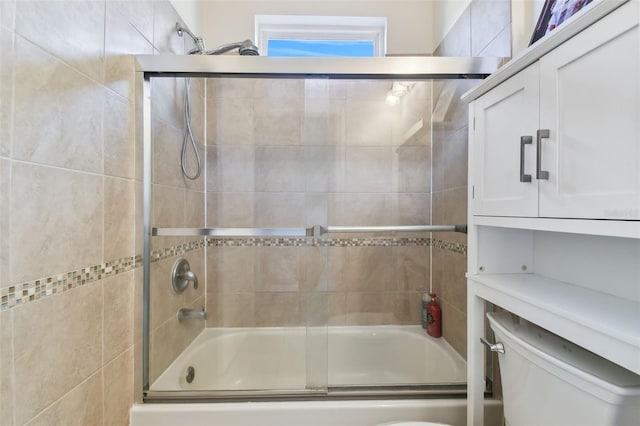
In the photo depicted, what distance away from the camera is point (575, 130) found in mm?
624

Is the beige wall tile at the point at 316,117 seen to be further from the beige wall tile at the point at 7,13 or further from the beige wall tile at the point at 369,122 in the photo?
the beige wall tile at the point at 7,13

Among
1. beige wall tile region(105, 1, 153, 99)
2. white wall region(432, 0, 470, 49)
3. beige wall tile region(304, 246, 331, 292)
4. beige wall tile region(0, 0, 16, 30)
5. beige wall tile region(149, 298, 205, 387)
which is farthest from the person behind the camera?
white wall region(432, 0, 470, 49)

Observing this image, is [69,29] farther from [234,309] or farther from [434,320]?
[434,320]

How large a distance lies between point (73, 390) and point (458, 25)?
2.33 meters

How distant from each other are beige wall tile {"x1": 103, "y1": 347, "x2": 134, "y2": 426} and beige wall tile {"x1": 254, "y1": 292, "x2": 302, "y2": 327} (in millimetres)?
598

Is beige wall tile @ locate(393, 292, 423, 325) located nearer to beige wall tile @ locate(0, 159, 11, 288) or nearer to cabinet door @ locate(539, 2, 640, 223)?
cabinet door @ locate(539, 2, 640, 223)

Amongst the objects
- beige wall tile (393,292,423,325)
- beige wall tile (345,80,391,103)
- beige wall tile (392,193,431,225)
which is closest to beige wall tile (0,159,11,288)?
beige wall tile (345,80,391,103)

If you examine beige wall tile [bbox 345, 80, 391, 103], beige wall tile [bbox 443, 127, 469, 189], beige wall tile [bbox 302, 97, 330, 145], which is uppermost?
beige wall tile [bbox 345, 80, 391, 103]

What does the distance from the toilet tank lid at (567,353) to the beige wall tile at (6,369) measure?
4.30 ft

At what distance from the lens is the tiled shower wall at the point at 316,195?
140 cm

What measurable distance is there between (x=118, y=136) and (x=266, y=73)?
25.3 inches

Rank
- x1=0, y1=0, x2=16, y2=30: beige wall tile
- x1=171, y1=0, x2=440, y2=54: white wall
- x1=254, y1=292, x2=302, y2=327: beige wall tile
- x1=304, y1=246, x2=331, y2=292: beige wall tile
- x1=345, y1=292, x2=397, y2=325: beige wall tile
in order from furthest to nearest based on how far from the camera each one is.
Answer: x1=171, y1=0, x2=440, y2=54: white wall, x1=345, y1=292, x2=397, y2=325: beige wall tile, x1=254, y1=292, x2=302, y2=327: beige wall tile, x1=304, y1=246, x2=331, y2=292: beige wall tile, x1=0, y1=0, x2=16, y2=30: beige wall tile

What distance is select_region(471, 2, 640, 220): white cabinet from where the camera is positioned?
520 mm

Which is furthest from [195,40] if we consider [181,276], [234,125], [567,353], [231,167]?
[567,353]
